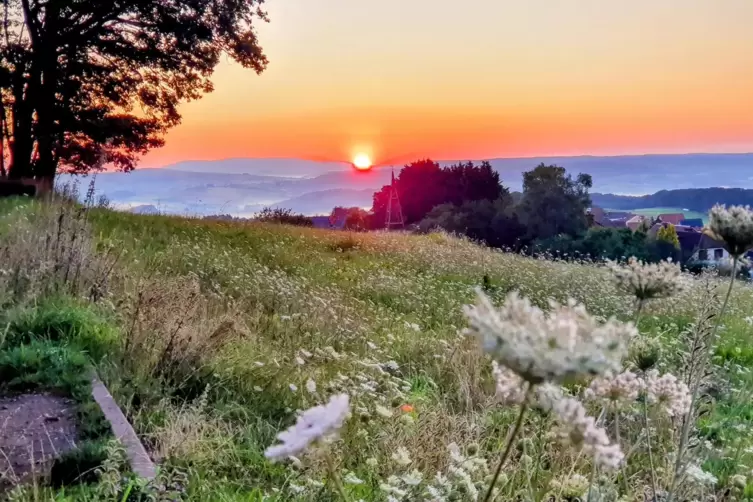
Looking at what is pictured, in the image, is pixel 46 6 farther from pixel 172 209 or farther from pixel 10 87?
pixel 172 209

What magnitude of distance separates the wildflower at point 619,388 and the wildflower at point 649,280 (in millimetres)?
247

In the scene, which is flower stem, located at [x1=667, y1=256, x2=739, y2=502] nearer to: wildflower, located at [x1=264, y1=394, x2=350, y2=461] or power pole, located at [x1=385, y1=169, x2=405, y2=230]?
wildflower, located at [x1=264, y1=394, x2=350, y2=461]

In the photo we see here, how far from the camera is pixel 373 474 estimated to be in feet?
7.60

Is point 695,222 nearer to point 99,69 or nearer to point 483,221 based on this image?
point 99,69

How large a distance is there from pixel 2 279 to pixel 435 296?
4.08 m

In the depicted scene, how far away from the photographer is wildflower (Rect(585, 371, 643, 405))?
128 centimetres

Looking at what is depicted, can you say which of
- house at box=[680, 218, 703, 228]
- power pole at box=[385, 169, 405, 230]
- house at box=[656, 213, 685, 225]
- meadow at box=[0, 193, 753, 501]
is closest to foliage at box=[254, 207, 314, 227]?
house at box=[656, 213, 685, 225]

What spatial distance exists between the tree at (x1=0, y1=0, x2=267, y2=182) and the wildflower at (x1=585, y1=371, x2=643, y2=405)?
11.6 m

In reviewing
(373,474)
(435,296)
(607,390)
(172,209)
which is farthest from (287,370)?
(172,209)

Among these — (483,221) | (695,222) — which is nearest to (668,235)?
(483,221)

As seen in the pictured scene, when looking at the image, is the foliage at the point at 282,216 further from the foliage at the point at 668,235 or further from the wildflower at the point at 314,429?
the wildflower at the point at 314,429

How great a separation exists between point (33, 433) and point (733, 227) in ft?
8.76

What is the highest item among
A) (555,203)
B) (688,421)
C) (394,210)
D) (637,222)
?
(688,421)

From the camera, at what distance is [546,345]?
667 millimetres
